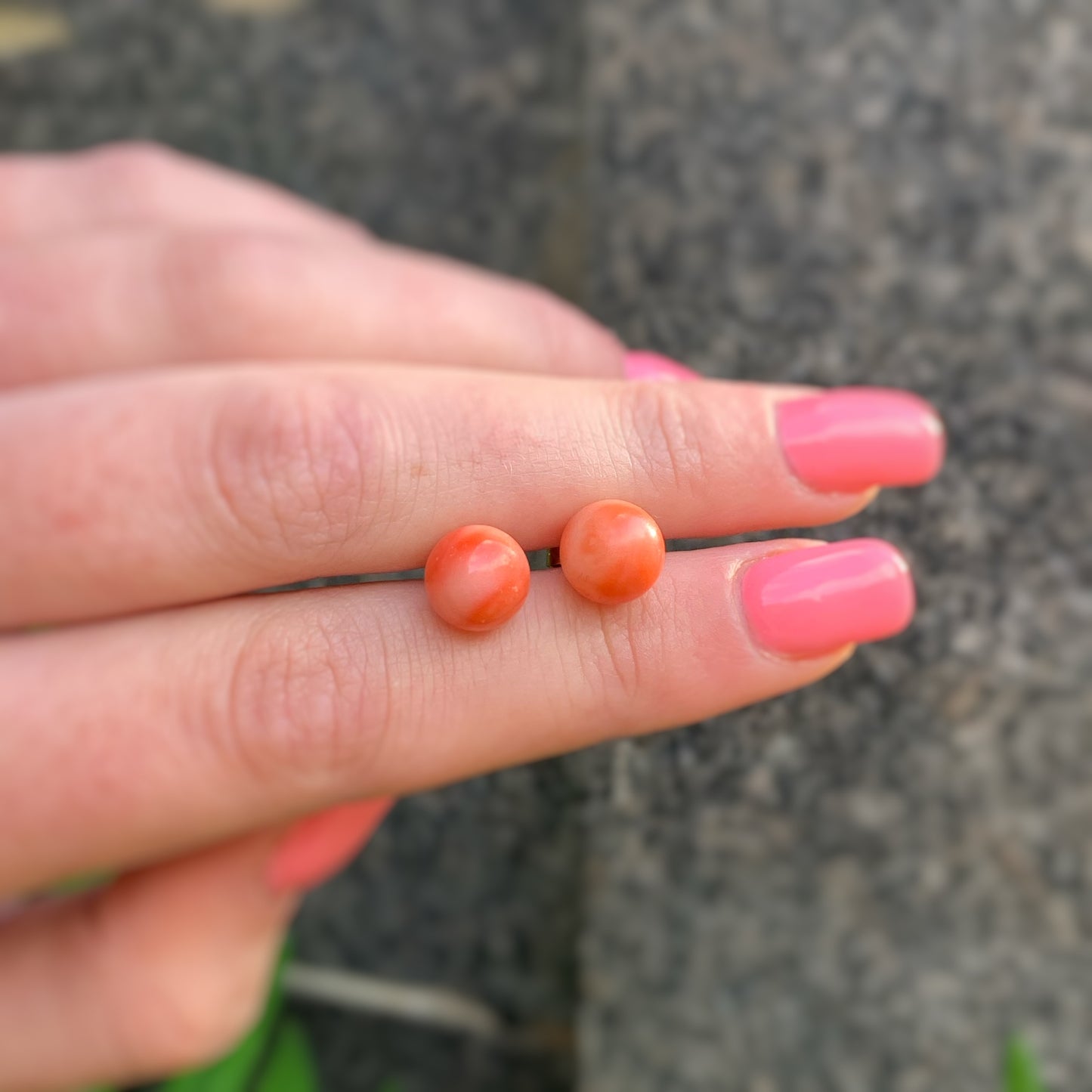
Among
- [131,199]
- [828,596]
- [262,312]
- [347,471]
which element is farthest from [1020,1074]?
[131,199]

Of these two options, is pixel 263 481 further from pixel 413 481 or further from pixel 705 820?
pixel 705 820

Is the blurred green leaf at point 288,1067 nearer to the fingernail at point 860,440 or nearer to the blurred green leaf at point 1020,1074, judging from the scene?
the blurred green leaf at point 1020,1074

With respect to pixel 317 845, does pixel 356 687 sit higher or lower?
higher

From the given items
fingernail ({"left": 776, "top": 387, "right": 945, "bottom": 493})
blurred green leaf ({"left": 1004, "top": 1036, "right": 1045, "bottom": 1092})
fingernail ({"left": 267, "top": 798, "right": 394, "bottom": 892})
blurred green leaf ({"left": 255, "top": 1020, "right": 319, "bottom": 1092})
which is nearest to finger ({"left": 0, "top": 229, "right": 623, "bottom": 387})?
fingernail ({"left": 776, "top": 387, "right": 945, "bottom": 493})

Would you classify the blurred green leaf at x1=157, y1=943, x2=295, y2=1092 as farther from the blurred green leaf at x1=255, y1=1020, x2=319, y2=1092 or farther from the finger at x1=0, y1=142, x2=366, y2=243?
the finger at x1=0, y1=142, x2=366, y2=243

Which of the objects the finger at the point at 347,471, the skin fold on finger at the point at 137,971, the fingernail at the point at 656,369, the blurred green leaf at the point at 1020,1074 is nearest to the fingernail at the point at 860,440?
the finger at the point at 347,471

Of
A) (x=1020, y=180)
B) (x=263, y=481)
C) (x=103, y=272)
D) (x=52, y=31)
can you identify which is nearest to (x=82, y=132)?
(x=52, y=31)

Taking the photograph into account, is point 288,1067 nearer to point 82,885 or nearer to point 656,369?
point 82,885
